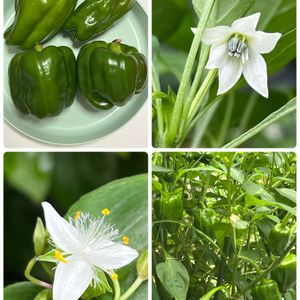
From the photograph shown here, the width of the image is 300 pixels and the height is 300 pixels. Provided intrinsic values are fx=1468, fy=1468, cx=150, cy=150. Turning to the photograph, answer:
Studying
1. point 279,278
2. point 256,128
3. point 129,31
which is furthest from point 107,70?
point 279,278

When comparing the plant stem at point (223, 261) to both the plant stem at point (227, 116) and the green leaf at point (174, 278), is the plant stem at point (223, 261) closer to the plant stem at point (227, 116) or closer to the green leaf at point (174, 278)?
the green leaf at point (174, 278)

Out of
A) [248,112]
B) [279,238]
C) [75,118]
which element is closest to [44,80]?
[75,118]

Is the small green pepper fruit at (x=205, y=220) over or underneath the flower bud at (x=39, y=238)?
over

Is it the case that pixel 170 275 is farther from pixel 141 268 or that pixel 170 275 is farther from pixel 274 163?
pixel 274 163

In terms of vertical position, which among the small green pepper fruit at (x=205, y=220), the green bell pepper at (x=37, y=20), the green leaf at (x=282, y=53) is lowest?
the small green pepper fruit at (x=205, y=220)

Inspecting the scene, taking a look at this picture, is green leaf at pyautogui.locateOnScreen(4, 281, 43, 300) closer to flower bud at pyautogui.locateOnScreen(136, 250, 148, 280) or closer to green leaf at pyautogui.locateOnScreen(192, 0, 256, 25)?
flower bud at pyautogui.locateOnScreen(136, 250, 148, 280)

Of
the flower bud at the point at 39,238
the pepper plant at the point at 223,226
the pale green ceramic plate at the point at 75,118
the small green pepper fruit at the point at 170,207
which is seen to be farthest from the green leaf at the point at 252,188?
the flower bud at the point at 39,238
